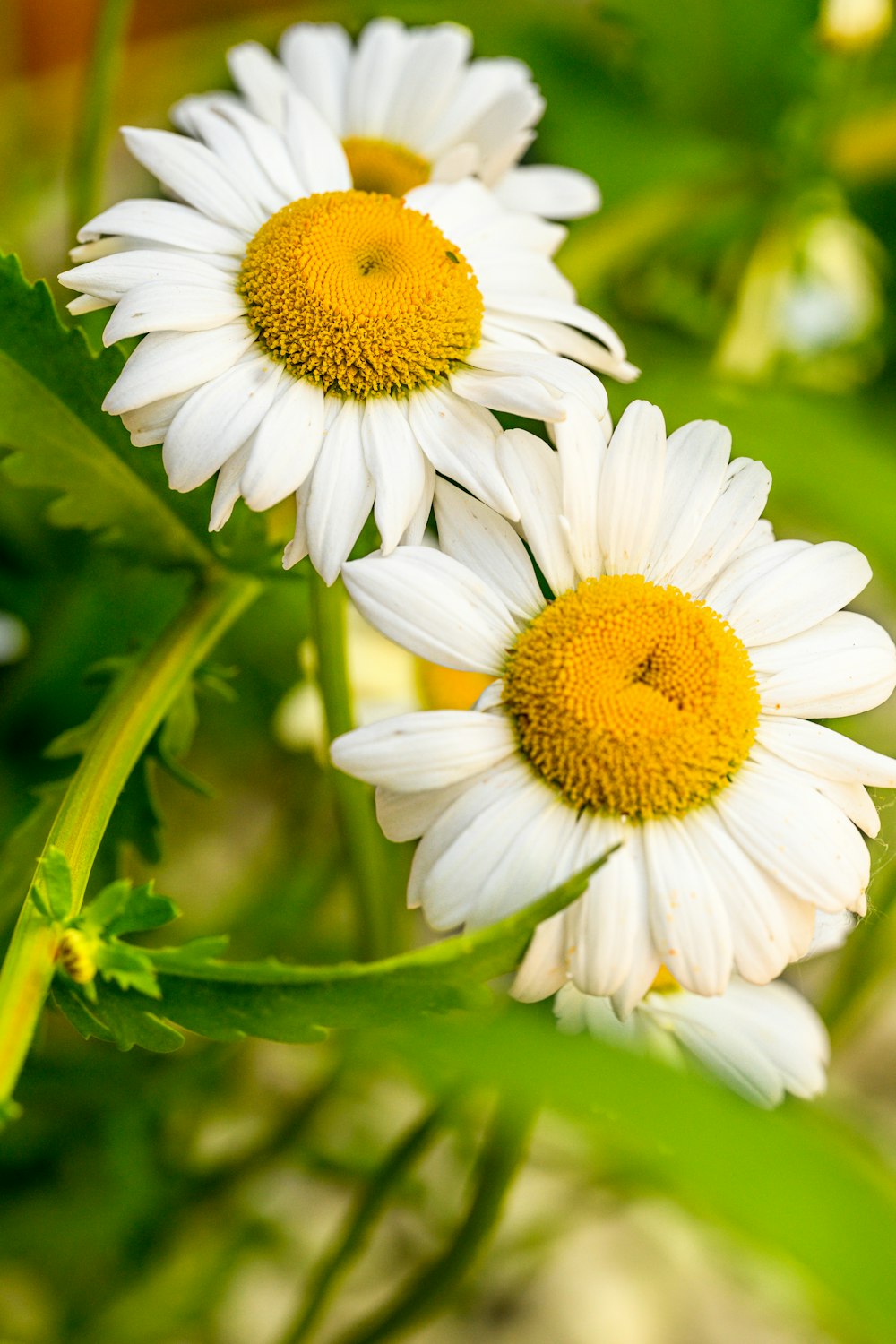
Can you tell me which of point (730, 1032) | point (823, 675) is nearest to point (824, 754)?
point (823, 675)

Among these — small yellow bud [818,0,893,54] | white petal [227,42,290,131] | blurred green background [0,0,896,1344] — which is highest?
small yellow bud [818,0,893,54]

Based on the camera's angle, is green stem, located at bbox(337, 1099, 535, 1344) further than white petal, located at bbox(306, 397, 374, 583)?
Yes

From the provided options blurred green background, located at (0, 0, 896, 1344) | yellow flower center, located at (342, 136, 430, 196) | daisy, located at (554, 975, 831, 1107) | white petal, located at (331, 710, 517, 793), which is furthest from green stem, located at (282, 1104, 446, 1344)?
yellow flower center, located at (342, 136, 430, 196)

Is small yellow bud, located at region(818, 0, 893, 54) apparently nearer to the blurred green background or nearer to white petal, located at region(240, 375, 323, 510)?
the blurred green background

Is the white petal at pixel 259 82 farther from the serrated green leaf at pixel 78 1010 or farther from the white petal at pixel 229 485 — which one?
the serrated green leaf at pixel 78 1010

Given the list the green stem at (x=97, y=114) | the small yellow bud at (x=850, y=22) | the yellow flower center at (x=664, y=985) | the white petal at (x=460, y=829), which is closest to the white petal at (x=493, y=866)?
the white petal at (x=460, y=829)

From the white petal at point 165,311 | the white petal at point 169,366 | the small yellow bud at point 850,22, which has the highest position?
the small yellow bud at point 850,22

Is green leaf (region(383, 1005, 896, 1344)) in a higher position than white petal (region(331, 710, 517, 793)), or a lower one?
lower
